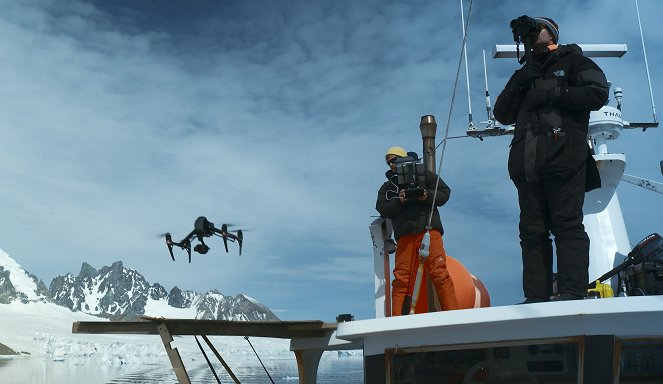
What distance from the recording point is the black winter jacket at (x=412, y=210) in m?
6.09

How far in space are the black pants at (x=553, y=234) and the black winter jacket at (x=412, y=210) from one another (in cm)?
96

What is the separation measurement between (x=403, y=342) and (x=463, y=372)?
1.65 ft

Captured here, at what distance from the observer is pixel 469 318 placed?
4488 mm

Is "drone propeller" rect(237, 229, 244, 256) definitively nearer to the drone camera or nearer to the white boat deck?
the drone camera

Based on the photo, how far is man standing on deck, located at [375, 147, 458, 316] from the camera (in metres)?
5.93

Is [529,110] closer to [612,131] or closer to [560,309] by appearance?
[560,309]

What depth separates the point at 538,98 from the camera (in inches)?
205

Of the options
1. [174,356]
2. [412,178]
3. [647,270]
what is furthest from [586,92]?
[174,356]

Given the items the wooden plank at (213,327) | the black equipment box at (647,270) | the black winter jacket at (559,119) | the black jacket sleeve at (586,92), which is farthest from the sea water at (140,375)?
the black jacket sleeve at (586,92)

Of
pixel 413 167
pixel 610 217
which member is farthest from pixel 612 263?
pixel 413 167

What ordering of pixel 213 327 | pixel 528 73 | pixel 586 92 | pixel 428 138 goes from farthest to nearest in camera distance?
1. pixel 428 138
2. pixel 213 327
3. pixel 528 73
4. pixel 586 92

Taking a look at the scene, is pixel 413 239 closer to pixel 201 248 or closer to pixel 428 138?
pixel 428 138

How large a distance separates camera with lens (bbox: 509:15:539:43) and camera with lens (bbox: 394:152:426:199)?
1.47m

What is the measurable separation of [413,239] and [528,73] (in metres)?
1.87
